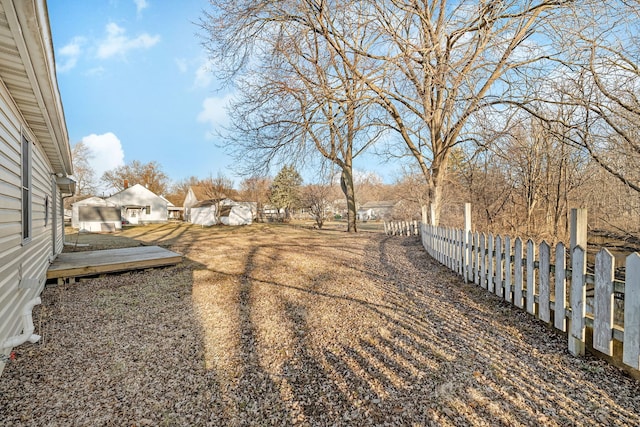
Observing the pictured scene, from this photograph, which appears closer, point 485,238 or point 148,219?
point 485,238

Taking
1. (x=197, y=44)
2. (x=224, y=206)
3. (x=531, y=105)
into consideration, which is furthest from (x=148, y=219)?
(x=531, y=105)

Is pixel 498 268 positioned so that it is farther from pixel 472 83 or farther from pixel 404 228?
pixel 404 228

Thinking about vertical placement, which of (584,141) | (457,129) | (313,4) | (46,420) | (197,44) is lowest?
(46,420)

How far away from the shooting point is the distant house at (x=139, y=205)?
32281 mm

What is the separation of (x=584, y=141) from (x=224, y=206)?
29.9 metres

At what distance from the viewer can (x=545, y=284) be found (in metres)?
3.29

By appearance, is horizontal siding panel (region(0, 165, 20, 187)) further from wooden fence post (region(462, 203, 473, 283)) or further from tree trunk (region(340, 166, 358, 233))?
tree trunk (region(340, 166, 358, 233))

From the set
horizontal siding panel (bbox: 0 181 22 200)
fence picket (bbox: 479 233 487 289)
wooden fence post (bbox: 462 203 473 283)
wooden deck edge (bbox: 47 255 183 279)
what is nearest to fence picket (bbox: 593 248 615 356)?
fence picket (bbox: 479 233 487 289)

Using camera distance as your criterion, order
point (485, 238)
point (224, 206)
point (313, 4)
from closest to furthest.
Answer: point (485, 238) < point (313, 4) < point (224, 206)

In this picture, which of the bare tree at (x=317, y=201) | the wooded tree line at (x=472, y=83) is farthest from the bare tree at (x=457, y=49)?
the bare tree at (x=317, y=201)

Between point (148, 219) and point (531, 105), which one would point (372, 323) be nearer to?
point (531, 105)

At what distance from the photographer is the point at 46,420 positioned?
2.17m

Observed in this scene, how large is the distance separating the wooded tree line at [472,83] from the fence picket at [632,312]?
4989 mm

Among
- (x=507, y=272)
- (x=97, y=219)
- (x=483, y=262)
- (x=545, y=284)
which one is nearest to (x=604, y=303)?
(x=545, y=284)
